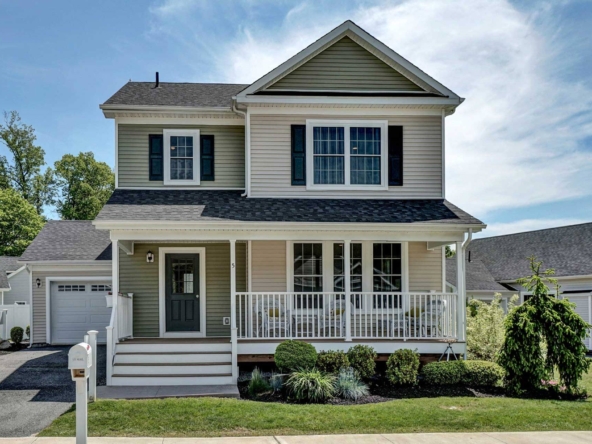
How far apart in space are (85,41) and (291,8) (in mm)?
6815

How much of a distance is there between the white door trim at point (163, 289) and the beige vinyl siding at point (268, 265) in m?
1.39

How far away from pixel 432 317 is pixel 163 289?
6.62 m

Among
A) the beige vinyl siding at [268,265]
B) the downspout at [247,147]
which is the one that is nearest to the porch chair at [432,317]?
the beige vinyl siding at [268,265]

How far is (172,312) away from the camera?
41.5ft

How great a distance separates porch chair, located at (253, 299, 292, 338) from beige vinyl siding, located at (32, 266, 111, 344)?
21.5 feet

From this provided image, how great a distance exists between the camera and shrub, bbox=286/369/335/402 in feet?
28.5

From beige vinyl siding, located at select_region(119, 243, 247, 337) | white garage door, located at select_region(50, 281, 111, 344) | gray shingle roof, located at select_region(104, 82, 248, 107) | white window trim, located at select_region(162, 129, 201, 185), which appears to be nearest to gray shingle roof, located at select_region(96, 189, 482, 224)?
white window trim, located at select_region(162, 129, 201, 185)

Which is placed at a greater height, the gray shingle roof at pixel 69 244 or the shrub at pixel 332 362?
the gray shingle roof at pixel 69 244

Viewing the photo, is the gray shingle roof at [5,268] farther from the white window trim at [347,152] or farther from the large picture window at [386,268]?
the large picture window at [386,268]

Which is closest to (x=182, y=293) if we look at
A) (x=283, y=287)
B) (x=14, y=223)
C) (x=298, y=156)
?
(x=283, y=287)

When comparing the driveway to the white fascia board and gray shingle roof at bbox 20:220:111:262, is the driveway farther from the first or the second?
the white fascia board

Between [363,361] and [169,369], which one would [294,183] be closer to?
[363,361]

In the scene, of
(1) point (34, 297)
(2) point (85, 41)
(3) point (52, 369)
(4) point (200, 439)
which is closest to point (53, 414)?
(4) point (200, 439)

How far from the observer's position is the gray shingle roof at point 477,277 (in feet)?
73.2
